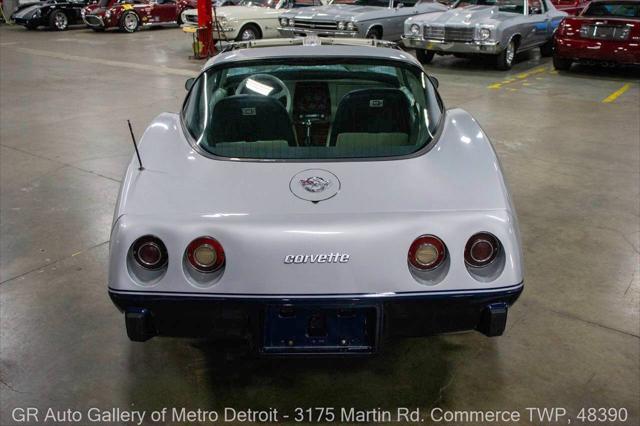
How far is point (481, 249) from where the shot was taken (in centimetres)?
223

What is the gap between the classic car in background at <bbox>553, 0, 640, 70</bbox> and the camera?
9.80 m

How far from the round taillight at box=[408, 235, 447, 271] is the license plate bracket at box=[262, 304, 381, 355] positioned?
261mm

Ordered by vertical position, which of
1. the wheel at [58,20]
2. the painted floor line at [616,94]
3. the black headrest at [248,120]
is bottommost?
the wheel at [58,20]

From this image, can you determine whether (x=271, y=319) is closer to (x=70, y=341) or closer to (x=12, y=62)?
(x=70, y=341)

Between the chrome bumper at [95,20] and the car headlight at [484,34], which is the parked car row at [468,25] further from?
the chrome bumper at [95,20]

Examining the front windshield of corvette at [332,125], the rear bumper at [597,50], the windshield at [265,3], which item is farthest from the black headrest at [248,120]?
the windshield at [265,3]

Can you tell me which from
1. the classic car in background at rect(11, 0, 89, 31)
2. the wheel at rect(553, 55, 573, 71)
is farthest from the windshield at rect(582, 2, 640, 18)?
the classic car in background at rect(11, 0, 89, 31)

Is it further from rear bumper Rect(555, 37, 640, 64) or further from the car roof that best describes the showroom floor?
rear bumper Rect(555, 37, 640, 64)

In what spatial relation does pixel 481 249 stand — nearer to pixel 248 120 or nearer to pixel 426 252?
pixel 426 252

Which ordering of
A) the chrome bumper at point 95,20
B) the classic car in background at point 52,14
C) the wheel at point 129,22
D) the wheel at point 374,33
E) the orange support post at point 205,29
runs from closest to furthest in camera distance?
the wheel at point 374,33, the orange support post at point 205,29, the chrome bumper at point 95,20, the wheel at point 129,22, the classic car in background at point 52,14

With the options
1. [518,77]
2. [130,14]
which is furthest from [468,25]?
[130,14]

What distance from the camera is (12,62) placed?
41.4 ft

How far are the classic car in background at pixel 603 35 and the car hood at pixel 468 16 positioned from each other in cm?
104

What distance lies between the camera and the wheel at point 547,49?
1246cm
